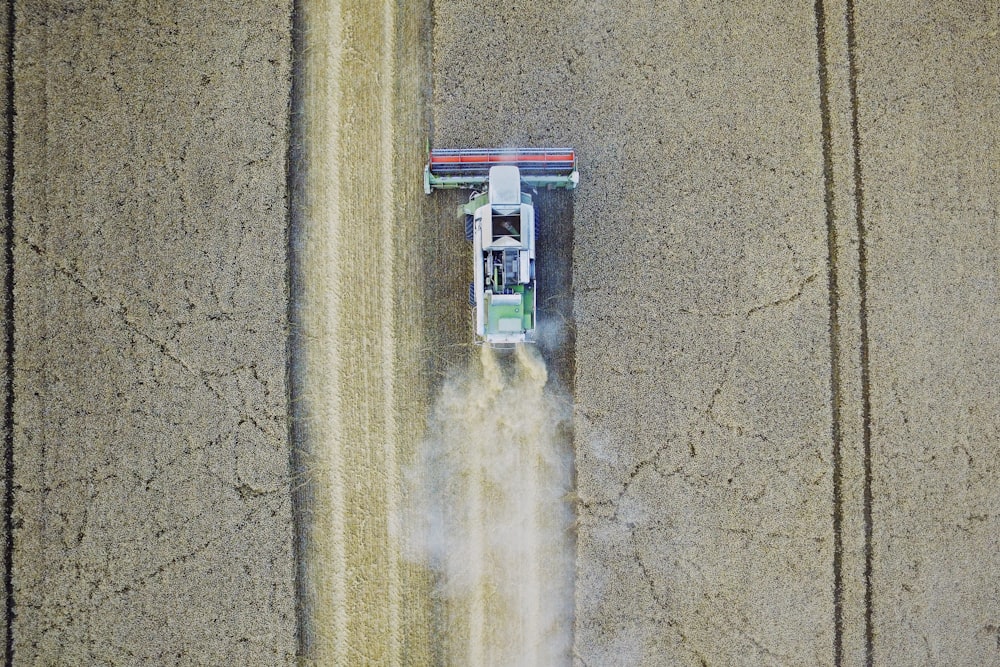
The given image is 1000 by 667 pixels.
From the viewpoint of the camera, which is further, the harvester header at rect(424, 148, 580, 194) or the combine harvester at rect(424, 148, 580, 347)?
the harvester header at rect(424, 148, 580, 194)

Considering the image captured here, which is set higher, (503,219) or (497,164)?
(497,164)

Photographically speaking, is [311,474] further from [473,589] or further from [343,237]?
[343,237]

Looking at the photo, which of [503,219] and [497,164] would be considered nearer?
[503,219]

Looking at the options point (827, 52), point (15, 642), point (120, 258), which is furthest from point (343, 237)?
point (827, 52)

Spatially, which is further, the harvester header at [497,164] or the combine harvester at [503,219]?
the harvester header at [497,164]
